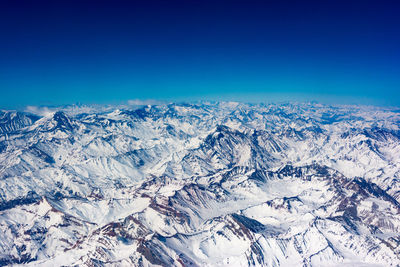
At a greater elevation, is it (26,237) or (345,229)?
(345,229)

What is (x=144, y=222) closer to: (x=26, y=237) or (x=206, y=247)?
(x=206, y=247)

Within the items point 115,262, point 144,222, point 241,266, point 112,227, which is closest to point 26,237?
point 112,227

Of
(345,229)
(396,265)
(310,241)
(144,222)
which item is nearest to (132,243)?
(144,222)

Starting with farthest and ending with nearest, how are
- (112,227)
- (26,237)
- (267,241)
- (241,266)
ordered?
(26,237) → (112,227) → (267,241) → (241,266)

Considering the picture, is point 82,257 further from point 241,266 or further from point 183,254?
point 241,266

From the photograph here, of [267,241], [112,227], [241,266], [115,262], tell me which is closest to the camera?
[115,262]

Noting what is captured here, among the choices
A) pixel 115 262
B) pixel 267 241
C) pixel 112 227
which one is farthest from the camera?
pixel 112 227

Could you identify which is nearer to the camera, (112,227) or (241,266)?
(241,266)

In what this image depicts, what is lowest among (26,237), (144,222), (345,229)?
(26,237)

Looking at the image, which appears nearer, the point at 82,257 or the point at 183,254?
the point at 82,257
